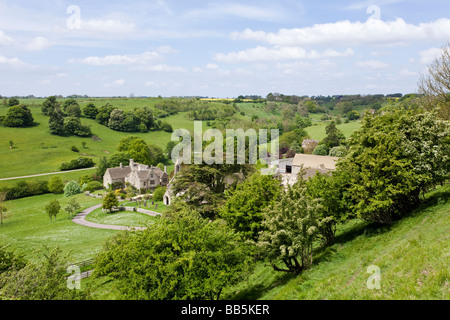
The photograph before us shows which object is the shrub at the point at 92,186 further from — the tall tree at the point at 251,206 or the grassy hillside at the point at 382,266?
the grassy hillside at the point at 382,266

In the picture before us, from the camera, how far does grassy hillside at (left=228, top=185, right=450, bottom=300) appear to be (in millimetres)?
10898

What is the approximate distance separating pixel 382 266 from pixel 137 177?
6753cm

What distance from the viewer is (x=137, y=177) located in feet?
243

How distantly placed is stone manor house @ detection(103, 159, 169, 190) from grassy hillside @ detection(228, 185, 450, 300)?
183 ft

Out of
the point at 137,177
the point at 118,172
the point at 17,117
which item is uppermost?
the point at 17,117

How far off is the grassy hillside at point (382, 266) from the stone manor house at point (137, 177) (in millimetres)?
55855

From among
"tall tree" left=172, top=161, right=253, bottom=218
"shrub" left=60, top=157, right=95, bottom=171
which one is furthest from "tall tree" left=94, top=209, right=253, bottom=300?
"shrub" left=60, top=157, right=95, bottom=171

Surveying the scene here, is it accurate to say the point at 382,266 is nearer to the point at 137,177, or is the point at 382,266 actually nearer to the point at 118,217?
the point at 118,217

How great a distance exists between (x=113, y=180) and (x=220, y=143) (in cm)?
5330

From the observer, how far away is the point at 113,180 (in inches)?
3073

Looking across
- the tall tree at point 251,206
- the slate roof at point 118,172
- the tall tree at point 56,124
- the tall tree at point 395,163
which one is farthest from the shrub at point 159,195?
the tall tree at point 56,124

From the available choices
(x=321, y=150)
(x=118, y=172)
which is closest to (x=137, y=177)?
(x=118, y=172)

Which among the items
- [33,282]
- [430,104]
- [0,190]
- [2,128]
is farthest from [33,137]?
[430,104]

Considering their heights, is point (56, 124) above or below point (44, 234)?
above
